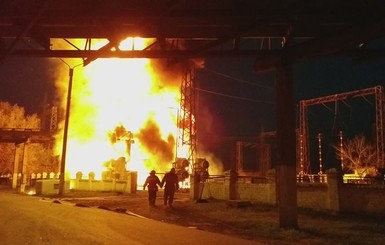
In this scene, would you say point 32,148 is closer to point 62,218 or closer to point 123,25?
point 62,218

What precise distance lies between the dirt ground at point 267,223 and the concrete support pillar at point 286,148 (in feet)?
1.75

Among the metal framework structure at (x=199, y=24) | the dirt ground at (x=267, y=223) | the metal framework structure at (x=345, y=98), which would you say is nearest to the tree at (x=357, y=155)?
the metal framework structure at (x=345, y=98)

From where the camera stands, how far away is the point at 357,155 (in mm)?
66625

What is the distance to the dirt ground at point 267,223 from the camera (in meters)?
11.5

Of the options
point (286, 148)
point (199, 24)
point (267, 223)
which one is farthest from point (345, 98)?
point (199, 24)

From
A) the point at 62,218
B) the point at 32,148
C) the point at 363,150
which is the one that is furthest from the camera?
the point at 363,150

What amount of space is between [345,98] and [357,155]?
1557cm

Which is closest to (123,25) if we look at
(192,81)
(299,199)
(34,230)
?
(34,230)

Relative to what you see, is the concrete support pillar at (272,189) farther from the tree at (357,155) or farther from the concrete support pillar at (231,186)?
the tree at (357,155)

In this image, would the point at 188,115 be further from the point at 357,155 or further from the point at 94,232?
the point at 94,232

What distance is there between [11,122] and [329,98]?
1719 inches

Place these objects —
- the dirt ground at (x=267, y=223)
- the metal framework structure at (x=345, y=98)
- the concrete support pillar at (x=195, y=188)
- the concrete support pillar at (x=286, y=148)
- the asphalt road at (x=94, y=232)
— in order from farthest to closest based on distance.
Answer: the metal framework structure at (x=345, y=98), the concrete support pillar at (x=195, y=188), the concrete support pillar at (x=286, y=148), the dirt ground at (x=267, y=223), the asphalt road at (x=94, y=232)

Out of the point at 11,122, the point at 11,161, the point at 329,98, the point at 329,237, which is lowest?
the point at 329,237

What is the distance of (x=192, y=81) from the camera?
1969 inches
